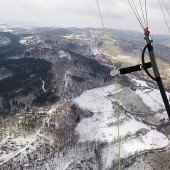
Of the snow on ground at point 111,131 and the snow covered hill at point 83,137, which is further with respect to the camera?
the snow on ground at point 111,131

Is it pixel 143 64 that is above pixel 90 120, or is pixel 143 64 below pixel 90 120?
above

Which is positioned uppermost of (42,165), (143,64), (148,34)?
(148,34)

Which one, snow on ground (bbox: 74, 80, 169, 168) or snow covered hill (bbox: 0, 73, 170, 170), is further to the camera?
snow on ground (bbox: 74, 80, 169, 168)

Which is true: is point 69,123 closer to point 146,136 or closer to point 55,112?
point 55,112

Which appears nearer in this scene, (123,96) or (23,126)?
(23,126)

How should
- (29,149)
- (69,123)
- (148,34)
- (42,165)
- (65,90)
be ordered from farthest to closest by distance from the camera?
(65,90)
(69,123)
(29,149)
(42,165)
(148,34)

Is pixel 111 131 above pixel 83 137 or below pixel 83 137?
above

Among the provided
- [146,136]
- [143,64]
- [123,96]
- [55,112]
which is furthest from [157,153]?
[143,64]

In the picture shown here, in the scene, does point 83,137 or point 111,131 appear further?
point 111,131
